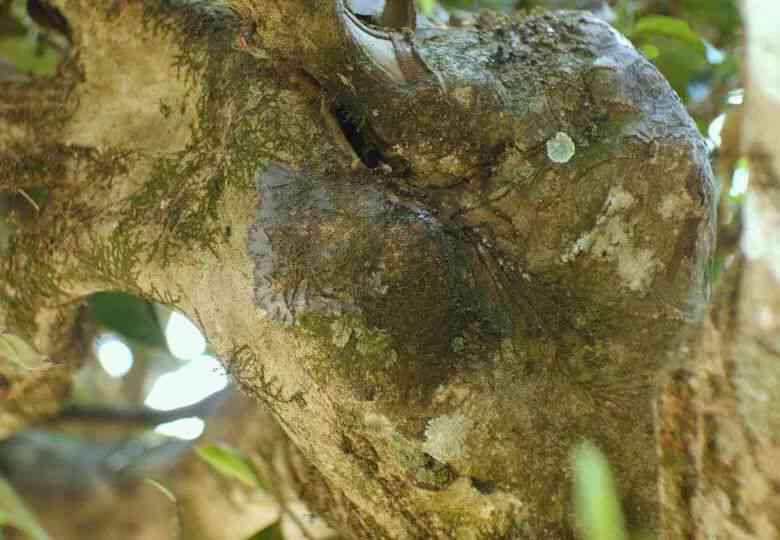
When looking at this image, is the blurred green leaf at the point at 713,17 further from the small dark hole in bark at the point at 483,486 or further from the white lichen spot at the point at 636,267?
the small dark hole in bark at the point at 483,486

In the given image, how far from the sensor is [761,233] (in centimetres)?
45

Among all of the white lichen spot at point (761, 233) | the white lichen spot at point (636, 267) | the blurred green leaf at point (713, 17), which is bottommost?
the white lichen spot at point (761, 233)

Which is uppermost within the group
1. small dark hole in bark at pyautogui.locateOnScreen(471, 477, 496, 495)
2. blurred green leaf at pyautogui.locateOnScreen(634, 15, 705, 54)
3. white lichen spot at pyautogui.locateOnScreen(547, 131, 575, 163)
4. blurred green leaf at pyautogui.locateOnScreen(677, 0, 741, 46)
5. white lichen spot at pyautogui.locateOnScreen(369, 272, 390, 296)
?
blurred green leaf at pyautogui.locateOnScreen(677, 0, 741, 46)

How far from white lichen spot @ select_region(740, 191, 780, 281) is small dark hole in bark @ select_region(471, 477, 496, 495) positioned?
0.30 m

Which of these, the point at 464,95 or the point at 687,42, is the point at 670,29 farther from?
the point at 464,95

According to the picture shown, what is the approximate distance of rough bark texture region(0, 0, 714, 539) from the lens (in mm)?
681

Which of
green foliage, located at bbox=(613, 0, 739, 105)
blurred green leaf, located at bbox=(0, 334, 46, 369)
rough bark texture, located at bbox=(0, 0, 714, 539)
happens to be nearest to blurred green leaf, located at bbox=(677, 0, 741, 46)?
green foliage, located at bbox=(613, 0, 739, 105)

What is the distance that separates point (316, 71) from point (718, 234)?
43 centimetres

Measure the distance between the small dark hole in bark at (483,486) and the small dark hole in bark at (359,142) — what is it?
0.28 meters

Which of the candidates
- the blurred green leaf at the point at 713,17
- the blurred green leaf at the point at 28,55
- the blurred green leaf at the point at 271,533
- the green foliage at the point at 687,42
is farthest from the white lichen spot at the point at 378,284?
the blurred green leaf at the point at 713,17

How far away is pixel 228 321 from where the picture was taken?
738 mm

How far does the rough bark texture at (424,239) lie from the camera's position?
68cm

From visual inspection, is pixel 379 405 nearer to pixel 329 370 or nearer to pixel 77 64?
pixel 329 370

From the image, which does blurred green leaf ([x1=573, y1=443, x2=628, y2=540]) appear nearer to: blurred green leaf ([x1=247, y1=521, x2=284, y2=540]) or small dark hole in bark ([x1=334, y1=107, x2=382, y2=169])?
small dark hole in bark ([x1=334, y1=107, x2=382, y2=169])
